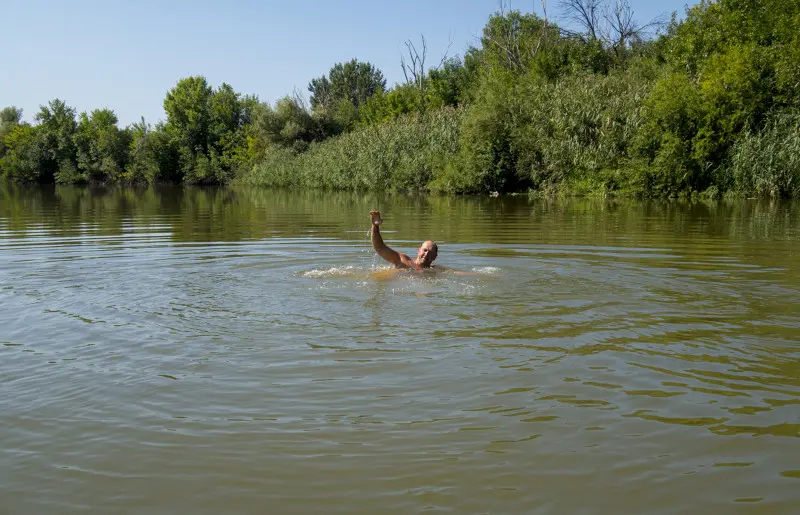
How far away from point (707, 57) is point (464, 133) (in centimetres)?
1322

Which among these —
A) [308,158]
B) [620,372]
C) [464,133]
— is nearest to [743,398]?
[620,372]

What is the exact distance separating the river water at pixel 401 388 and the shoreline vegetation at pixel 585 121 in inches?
801

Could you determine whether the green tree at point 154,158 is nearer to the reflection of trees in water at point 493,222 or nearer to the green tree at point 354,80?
the green tree at point 354,80

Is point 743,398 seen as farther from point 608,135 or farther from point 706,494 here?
point 608,135

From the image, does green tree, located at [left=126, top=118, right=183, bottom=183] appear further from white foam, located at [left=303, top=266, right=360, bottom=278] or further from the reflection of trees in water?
white foam, located at [left=303, top=266, right=360, bottom=278]

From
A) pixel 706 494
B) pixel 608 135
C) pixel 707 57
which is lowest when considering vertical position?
pixel 706 494

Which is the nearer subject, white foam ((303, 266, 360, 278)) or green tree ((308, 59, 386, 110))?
white foam ((303, 266, 360, 278))

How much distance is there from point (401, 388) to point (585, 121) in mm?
30958

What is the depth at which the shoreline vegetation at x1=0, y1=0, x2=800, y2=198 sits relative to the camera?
29188 millimetres

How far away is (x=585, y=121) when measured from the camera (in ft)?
111

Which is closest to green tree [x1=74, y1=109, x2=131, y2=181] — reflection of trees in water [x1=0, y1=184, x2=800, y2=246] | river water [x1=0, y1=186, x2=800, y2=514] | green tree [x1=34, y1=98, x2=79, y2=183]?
green tree [x1=34, y1=98, x2=79, y2=183]

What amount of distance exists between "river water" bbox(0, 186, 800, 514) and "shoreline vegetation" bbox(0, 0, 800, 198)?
66.8ft

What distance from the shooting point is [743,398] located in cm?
487

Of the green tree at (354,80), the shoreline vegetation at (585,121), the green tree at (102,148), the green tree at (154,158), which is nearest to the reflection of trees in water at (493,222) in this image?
the shoreline vegetation at (585,121)
